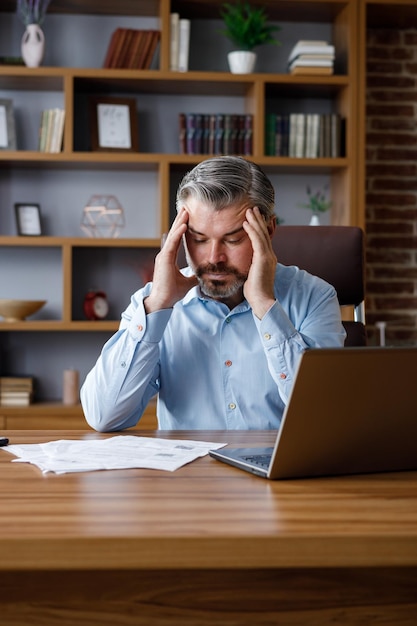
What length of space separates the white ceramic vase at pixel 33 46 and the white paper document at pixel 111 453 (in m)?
2.58

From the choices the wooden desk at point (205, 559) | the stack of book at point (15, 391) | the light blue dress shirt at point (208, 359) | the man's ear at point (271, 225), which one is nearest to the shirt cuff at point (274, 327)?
the light blue dress shirt at point (208, 359)

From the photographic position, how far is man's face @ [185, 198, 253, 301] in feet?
5.92

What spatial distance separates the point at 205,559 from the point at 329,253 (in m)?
1.35

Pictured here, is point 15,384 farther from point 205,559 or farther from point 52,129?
point 205,559

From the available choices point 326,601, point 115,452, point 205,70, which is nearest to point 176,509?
point 326,601

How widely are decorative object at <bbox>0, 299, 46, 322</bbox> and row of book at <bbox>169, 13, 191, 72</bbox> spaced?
1.19 meters

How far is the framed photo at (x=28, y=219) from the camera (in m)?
3.79

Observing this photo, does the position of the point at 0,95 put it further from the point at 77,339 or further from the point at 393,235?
the point at 393,235

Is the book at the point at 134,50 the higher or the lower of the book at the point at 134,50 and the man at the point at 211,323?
the higher

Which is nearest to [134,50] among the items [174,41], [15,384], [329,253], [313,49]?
[174,41]

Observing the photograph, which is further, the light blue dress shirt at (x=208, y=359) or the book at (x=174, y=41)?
the book at (x=174, y=41)

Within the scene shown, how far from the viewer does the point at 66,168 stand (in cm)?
384

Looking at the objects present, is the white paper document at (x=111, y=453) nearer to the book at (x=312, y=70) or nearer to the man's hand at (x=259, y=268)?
the man's hand at (x=259, y=268)

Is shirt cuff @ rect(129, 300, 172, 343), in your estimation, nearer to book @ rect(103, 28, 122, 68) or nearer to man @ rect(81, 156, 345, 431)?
man @ rect(81, 156, 345, 431)
